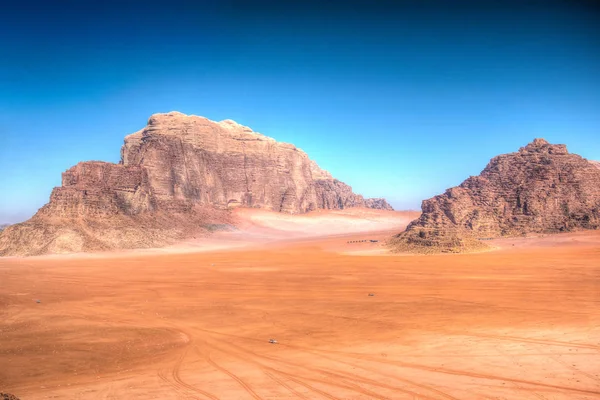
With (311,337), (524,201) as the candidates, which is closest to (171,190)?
(524,201)

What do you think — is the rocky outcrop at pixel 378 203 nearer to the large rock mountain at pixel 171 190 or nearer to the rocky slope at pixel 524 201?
the large rock mountain at pixel 171 190

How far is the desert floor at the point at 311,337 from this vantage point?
7707 mm

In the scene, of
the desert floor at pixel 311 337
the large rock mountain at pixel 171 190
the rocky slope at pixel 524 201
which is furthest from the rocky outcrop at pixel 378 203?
the desert floor at pixel 311 337

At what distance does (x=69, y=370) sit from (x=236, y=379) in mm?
3789

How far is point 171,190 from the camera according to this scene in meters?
77.4

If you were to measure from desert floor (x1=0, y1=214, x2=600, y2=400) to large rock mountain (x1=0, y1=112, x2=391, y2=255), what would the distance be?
2732 centimetres

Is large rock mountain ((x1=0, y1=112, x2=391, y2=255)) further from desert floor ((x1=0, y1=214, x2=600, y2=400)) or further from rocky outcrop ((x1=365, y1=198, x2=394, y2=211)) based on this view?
desert floor ((x1=0, y1=214, x2=600, y2=400))

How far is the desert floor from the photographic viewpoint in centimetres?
771

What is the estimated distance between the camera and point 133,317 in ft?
47.0

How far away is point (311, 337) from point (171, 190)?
231 ft

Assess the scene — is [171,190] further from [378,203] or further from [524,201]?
[378,203]

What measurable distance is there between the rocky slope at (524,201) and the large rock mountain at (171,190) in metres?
34.7

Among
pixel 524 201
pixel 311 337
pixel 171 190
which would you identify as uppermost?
pixel 171 190

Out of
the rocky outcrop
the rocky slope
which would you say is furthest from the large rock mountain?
the rocky slope
